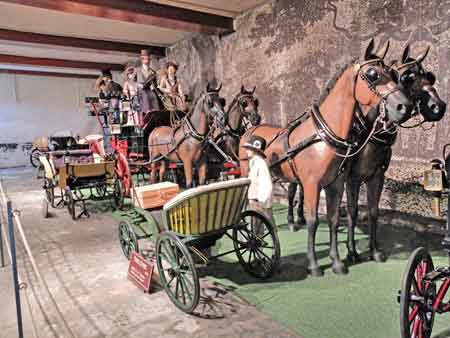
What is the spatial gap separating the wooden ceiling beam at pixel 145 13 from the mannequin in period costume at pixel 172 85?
1.02 m

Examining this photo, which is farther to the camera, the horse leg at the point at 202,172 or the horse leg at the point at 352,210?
the horse leg at the point at 202,172

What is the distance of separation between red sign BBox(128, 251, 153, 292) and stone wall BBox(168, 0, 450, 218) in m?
4.07

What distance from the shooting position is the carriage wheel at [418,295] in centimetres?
196

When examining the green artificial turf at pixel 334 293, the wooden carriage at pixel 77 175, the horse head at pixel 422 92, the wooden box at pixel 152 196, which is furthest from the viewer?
the wooden carriage at pixel 77 175

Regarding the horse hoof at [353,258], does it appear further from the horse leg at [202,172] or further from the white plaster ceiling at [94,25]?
the white plaster ceiling at [94,25]

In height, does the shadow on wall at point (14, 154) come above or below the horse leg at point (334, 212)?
above

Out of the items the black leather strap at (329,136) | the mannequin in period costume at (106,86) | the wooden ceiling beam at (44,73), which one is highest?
the wooden ceiling beam at (44,73)

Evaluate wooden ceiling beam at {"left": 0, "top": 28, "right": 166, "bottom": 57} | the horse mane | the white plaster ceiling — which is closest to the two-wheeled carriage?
the horse mane

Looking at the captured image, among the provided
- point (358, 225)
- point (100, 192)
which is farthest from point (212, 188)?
point (100, 192)

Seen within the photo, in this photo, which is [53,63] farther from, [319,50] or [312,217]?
[312,217]

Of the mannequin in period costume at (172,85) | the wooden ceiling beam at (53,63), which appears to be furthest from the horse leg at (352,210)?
the wooden ceiling beam at (53,63)

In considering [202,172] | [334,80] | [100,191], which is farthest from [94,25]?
[334,80]

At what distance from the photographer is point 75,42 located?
32.7ft

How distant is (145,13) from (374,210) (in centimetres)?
627
